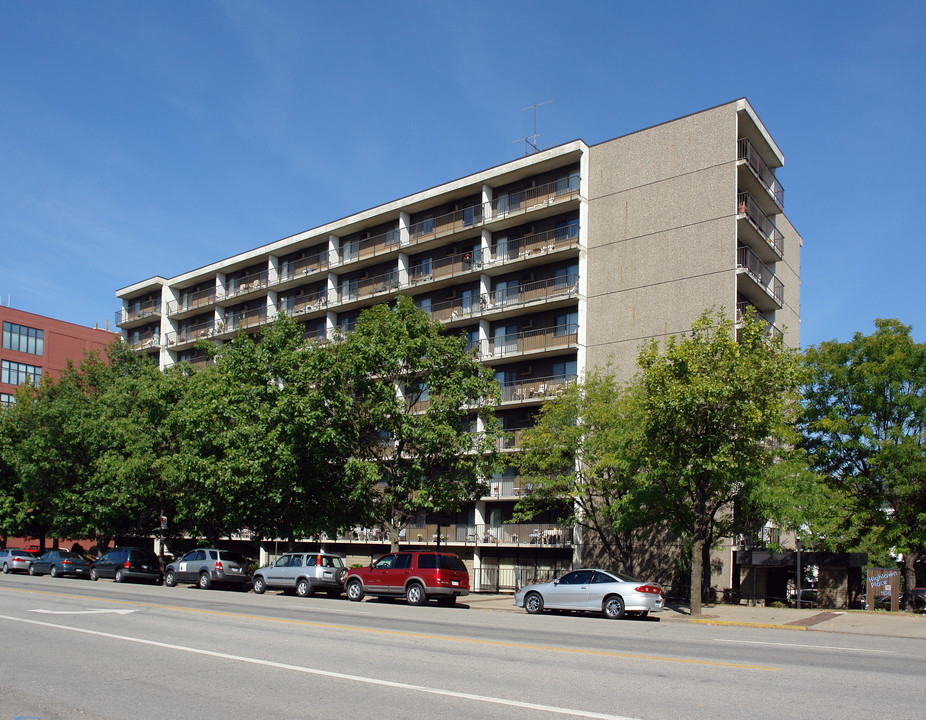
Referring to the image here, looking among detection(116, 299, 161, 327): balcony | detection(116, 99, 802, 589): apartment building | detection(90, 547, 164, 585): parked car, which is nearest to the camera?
detection(116, 99, 802, 589): apartment building

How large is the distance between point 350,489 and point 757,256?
2280 centimetres

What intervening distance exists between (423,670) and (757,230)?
31598mm

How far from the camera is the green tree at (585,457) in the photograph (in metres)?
28.8

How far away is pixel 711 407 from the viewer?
24.2 meters

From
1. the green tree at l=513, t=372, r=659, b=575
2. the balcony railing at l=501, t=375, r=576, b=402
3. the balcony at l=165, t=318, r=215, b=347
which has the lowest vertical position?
the green tree at l=513, t=372, r=659, b=575

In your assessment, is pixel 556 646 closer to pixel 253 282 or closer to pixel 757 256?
pixel 757 256

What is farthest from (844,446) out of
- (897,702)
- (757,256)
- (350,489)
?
(897,702)

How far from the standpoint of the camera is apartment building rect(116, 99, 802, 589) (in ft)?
119

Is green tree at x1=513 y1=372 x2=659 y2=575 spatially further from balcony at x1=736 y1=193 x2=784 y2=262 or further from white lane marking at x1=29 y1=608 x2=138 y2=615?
white lane marking at x1=29 y1=608 x2=138 y2=615

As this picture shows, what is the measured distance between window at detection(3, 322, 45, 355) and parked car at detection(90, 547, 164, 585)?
47.1 metres

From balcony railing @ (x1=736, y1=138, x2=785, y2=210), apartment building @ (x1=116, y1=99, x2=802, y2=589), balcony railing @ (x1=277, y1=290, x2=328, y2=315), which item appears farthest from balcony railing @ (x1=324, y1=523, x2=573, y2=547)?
balcony railing @ (x1=736, y1=138, x2=785, y2=210)

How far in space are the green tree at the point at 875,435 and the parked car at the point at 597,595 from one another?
12511 mm

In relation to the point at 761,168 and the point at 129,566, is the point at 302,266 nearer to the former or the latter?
the point at 129,566

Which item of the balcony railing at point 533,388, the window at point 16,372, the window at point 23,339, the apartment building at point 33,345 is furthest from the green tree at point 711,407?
the window at point 23,339
